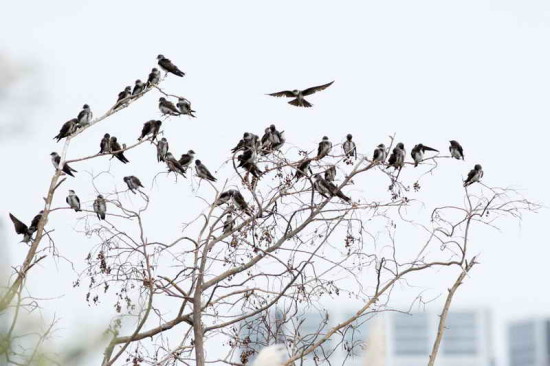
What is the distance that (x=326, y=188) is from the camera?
28.3 ft

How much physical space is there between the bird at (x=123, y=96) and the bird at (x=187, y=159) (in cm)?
78

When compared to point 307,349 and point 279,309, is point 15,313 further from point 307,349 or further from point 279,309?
point 279,309

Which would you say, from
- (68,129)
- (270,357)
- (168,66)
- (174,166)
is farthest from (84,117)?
(270,357)

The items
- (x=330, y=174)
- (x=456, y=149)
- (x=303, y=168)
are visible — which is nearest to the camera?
(x=303, y=168)

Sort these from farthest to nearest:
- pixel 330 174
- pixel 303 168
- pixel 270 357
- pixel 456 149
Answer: pixel 456 149, pixel 330 174, pixel 303 168, pixel 270 357

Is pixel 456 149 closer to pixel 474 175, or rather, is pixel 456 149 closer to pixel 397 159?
pixel 474 175

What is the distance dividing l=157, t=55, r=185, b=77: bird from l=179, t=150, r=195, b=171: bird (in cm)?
299

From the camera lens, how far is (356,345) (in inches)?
346

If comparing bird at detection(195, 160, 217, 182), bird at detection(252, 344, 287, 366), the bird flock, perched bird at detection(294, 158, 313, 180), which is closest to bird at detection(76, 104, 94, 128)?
the bird flock

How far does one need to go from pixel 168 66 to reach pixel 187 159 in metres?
3.41

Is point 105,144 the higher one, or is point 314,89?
point 314,89

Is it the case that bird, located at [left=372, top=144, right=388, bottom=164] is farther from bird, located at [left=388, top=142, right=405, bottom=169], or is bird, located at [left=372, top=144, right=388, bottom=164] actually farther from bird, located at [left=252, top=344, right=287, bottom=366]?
bird, located at [left=252, top=344, right=287, bottom=366]

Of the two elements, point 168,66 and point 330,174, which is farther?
point 168,66

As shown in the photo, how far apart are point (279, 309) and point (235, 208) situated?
1.01 m
